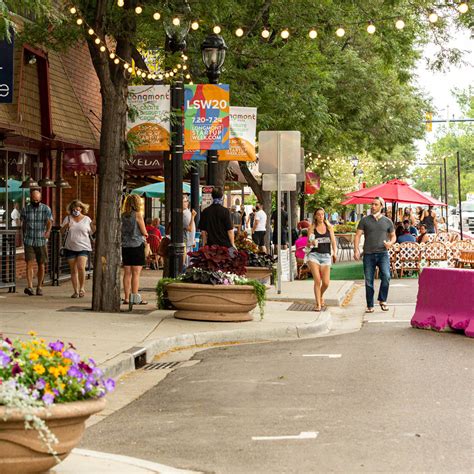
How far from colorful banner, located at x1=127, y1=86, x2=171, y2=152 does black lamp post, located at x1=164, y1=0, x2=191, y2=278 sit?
0.14 m

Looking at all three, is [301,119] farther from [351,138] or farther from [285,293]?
[351,138]

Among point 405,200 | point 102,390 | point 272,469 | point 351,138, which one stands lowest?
point 272,469

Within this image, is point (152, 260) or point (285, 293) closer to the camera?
point (285, 293)

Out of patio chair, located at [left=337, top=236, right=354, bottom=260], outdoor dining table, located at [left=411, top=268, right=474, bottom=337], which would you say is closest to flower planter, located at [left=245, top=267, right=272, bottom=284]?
outdoor dining table, located at [left=411, top=268, right=474, bottom=337]

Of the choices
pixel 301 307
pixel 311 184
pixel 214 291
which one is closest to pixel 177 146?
pixel 214 291

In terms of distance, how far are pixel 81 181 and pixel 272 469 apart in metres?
24.5

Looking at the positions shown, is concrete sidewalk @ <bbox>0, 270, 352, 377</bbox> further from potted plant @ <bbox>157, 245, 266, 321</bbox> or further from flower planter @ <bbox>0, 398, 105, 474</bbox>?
flower planter @ <bbox>0, 398, 105, 474</bbox>

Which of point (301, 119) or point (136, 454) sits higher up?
point (301, 119)

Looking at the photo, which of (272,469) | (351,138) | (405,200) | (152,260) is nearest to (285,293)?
(152,260)

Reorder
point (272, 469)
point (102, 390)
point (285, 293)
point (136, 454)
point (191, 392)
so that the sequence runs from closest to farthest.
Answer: point (102, 390) < point (272, 469) < point (136, 454) < point (191, 392) < point (285, 293)

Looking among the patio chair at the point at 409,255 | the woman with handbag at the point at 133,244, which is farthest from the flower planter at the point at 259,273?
the patio chair at the point at 409,255

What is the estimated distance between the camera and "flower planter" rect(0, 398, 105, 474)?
5.82 m

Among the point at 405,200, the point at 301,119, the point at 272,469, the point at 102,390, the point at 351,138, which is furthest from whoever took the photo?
the point at 351,138

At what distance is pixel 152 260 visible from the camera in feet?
101
